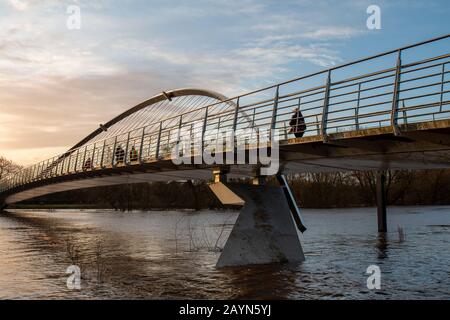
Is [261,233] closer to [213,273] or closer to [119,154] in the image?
[213,273]

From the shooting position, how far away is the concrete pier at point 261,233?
17312mm

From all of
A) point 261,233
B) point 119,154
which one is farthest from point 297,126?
point 119,154

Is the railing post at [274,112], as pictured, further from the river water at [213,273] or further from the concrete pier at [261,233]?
the river water at [213,273]

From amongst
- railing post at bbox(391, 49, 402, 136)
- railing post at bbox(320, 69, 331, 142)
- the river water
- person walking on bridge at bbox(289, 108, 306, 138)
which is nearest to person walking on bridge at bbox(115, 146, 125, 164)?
the river water

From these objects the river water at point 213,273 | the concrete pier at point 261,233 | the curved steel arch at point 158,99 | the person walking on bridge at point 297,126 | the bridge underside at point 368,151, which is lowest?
the river water at point 213,273

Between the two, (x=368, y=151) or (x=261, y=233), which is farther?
(x=261, y=233)

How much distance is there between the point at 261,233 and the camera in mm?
17797

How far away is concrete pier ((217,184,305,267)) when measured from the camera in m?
17.3

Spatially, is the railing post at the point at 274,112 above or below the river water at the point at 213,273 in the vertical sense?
above

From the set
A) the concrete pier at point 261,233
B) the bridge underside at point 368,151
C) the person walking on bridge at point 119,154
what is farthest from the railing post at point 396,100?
the person walking on bridge at point 119,154

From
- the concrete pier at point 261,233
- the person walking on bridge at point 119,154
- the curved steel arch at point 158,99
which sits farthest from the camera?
the curved steel arch at point 158,99
